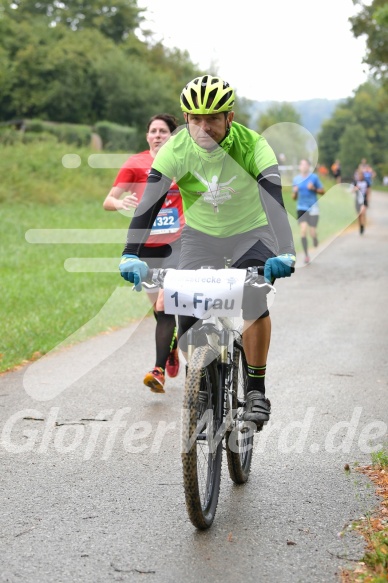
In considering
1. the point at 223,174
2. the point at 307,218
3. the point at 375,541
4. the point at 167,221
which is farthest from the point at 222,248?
the point at 307,218

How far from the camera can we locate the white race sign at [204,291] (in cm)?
450

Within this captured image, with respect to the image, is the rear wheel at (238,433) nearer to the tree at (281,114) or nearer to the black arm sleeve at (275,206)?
the black arm sleeve at (275,206)

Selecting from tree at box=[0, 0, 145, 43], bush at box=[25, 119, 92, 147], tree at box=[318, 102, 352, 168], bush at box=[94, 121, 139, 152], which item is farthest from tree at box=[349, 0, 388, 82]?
tree at box=[318, 102, 352, 168]

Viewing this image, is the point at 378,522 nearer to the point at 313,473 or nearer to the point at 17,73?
the point at 313,473

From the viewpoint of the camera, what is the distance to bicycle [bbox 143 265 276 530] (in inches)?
168

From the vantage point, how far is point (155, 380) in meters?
7.32

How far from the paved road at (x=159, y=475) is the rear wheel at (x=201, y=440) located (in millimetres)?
156

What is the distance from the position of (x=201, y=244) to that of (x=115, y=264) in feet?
37.0

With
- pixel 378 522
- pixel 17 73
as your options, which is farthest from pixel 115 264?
pixel 17 73

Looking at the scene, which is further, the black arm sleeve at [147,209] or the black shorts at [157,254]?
the black shorts at [157,254]

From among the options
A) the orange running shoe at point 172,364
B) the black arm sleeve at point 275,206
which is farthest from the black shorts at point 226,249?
the orange running shoe at point 172,364

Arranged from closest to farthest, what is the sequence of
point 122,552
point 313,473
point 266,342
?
point 122,552, point 266,342, point 313,473

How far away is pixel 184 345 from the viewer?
5.00 m

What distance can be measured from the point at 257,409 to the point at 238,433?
0.29 metres
